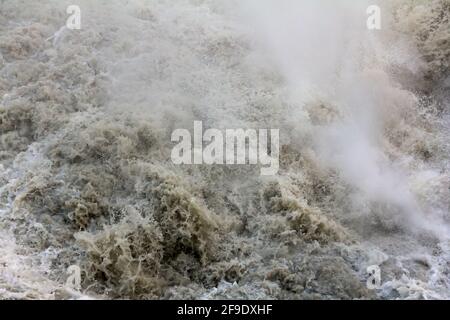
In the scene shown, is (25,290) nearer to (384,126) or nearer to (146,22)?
(384,126)

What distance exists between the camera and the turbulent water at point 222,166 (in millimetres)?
5129

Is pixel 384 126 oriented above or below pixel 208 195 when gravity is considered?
above

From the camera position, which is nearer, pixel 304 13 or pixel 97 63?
pixel 97 63

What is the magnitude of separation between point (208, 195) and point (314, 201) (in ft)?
4.02

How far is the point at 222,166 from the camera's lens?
6.50 meters

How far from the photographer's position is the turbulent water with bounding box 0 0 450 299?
513 cm

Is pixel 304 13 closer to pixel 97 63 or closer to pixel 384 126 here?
pixel 384 126

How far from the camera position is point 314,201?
6.26 meters
